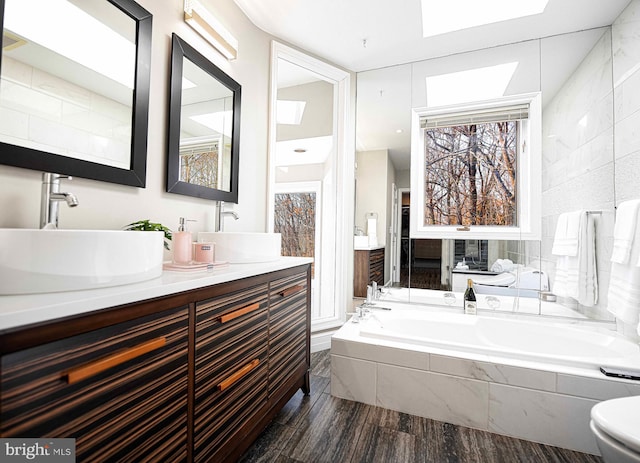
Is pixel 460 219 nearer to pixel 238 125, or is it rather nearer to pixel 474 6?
pixel 474 6

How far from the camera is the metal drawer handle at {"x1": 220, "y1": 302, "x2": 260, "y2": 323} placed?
1206 mm

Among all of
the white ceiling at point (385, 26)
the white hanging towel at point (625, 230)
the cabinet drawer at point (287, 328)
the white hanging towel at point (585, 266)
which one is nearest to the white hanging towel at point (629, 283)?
the white hanging towel at point (625, 230)

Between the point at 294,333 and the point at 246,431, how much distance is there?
57 cm

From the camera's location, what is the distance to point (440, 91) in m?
2.90

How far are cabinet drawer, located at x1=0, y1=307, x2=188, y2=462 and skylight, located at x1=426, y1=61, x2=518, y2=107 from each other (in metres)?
2.92

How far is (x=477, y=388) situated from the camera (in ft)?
5.72

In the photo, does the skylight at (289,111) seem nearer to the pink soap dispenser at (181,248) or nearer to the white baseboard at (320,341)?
the pink soap dispenser at (181,248)

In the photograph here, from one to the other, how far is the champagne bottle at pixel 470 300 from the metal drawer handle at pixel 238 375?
77.2 inches

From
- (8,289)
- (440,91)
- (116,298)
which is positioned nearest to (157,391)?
(116,298)

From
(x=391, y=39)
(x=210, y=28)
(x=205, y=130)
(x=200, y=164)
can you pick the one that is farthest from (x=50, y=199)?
(x=391, y=39)

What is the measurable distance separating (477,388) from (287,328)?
1.14 meters

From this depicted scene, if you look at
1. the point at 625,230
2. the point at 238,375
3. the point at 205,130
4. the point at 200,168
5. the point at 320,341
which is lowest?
the point at 320,341

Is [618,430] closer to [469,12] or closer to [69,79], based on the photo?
[69,79]

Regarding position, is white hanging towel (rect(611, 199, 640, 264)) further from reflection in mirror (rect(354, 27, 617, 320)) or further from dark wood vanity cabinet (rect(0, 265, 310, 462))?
dark wood vanity cabinet (rect(0, 265, 310, 462))
